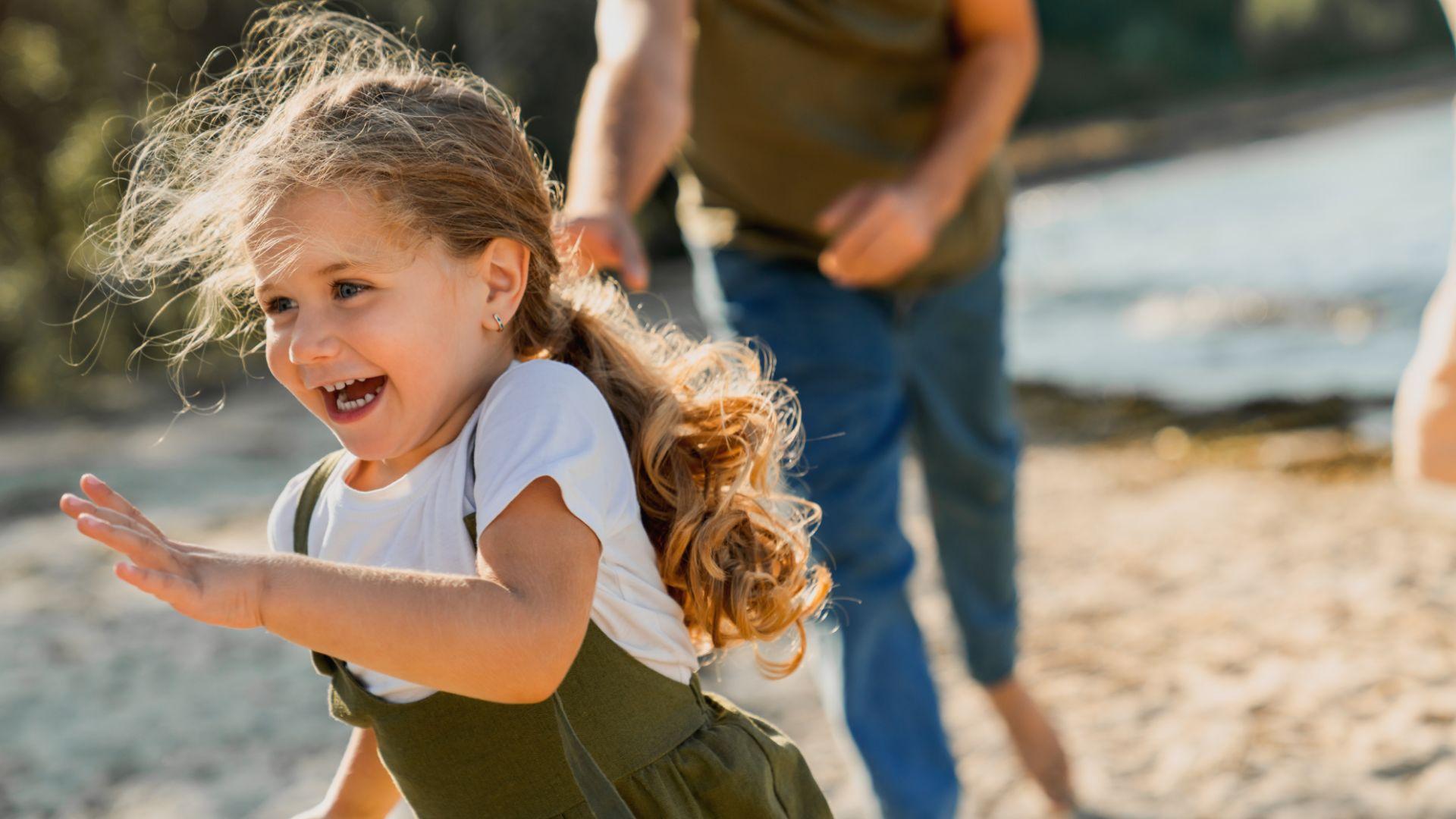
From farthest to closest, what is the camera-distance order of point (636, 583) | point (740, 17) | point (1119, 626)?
point (1119, 626), point (740, 17), point (636, 583)

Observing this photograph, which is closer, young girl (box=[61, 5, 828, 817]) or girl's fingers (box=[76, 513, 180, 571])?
Answer: girl's fingers (box=[76, 513, 180, 571])

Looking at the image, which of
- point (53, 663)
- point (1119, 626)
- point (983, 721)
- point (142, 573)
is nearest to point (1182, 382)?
point (1119, 626)

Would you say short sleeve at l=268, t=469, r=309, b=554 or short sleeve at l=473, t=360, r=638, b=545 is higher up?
short sleeve at l=473, t=360, r=638, b=545

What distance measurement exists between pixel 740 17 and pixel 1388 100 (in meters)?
23.7

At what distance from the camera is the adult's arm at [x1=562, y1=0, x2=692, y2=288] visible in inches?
70.4

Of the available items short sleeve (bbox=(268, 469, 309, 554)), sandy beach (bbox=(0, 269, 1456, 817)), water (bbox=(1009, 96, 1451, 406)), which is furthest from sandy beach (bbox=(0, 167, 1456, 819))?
water (bbox=(1009, 96, 1451, 406))

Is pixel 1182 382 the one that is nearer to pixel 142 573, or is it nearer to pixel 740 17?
pixel 740 17

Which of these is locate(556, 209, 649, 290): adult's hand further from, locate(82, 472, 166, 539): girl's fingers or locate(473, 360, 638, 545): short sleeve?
locate(82, 472, 166, 539): girl's fingers

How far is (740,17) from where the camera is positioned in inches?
92.8

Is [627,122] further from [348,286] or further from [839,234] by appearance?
[348,286]

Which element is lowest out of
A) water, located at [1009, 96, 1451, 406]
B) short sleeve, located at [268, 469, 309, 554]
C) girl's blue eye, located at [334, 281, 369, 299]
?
water, located at [1009, 96, 1451, 406]

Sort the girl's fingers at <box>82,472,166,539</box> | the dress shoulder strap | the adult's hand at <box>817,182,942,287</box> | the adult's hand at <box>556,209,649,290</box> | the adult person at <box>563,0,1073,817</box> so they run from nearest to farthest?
the girl's fingers at <box>82,472,166,539</box>, the dress shoulder strap, the adult's hand at <box>556,209,649,290</box>, the adult's hand at <box>817,182,942,287</box>, the adult person at <box>563,0,1073,817</box>

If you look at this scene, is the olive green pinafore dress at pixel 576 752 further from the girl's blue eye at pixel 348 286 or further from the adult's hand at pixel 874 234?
the adult's hand at pixel 874 234

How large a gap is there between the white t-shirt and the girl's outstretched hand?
211mm
